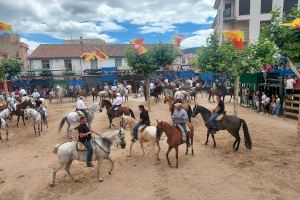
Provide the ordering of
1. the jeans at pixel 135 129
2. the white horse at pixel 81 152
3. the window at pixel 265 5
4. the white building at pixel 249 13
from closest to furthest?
the white horse at pixel 81 152 < the jeans at pixel 135 129 < the white building at pixel 249 13 < the window at pixel 265 5

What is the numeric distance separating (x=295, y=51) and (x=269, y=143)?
178 inches

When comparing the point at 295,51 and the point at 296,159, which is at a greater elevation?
the point at 295,51

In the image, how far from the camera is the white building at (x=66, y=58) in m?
49.2

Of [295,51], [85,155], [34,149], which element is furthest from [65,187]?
[295,51]

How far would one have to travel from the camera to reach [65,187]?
912 centimetres

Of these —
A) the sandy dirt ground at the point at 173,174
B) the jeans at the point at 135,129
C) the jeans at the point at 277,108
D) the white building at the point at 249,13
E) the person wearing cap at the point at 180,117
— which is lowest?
the sandy dirt ground at the point at 173,174

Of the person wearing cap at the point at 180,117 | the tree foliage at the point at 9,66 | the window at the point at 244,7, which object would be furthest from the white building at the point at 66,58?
the person wearing cap at the point at 180,117

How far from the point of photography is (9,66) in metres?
28.1

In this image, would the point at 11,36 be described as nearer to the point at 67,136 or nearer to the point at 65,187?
the point at 67,136

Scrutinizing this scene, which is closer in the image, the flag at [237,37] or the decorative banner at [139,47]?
the flag at [237,37]

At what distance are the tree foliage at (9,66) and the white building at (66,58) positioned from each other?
18.7 m

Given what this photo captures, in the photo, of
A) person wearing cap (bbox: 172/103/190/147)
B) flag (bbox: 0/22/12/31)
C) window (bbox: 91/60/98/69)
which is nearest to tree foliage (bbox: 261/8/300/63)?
person wearing cap (bbox: 172/103/190/147)

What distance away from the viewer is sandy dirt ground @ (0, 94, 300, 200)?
8.48 meters

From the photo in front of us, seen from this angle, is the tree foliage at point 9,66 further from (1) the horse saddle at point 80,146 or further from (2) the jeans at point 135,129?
(1) the horse saddle at point 80,146
